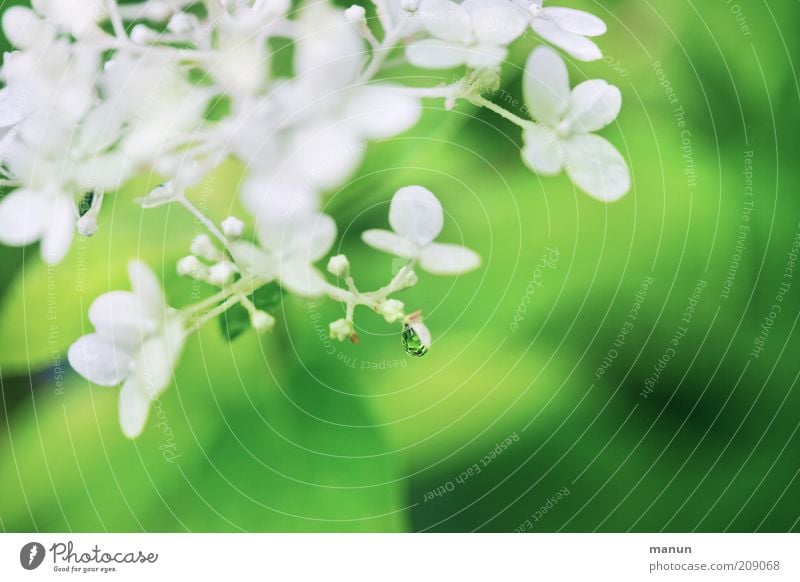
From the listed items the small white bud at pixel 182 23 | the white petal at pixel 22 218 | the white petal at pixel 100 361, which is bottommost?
the white petal at pixel 100 361

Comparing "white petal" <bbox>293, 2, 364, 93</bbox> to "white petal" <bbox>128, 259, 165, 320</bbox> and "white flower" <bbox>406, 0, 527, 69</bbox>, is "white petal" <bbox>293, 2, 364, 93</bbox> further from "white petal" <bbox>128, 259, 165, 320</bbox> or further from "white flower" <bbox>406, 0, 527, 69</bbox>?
"white petal" <bbox>128, 259, 165, 320</bbox>

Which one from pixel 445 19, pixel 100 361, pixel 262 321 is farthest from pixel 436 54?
pixel 100 361

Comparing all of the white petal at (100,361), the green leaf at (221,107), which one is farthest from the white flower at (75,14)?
the white petal at (100,361)

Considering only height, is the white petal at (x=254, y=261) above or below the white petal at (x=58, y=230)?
above

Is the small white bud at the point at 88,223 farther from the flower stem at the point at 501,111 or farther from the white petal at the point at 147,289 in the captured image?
the flower stem at the point at 501,111

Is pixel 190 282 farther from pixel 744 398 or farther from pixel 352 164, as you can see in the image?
pixel 744 398

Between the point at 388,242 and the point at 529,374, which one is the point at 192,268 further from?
the point at 529,374
